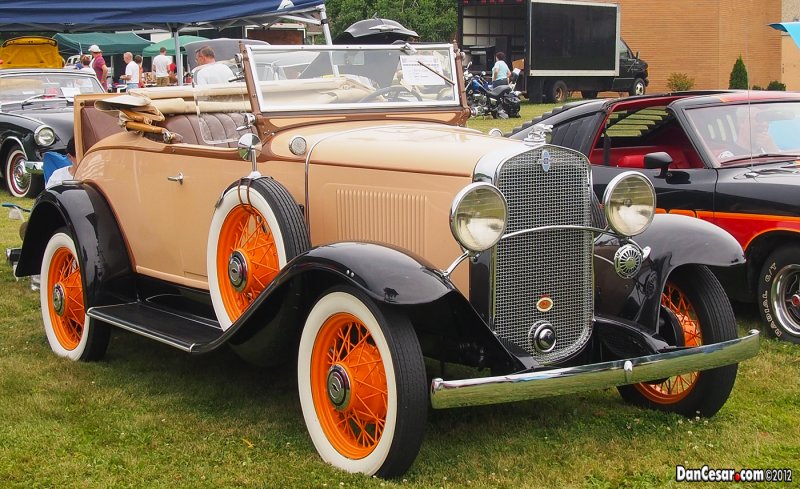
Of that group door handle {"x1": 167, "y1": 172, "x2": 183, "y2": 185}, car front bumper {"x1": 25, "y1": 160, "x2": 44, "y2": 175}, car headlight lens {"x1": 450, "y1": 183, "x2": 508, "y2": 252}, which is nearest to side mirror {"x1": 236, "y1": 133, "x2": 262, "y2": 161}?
door handle {"x1": 167, "y1": 172, "x2": 183, "y2": 185}

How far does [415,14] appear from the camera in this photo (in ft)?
160

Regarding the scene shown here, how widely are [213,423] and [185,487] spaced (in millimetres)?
732

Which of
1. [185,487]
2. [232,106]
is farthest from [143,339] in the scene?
[185,487]

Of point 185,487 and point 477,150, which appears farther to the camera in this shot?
point 477,150

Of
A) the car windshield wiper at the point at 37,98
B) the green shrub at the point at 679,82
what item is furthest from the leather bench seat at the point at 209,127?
the green shrub at the point at 679,82

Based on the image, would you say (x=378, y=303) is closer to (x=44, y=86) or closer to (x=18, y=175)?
(x=18, y=175)

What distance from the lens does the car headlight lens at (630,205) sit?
13.6ft

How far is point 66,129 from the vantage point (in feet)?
39.2

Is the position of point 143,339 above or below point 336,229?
below

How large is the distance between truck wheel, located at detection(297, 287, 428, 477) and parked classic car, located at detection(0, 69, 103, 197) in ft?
26.6

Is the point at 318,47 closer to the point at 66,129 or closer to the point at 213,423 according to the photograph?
the point at 213,423

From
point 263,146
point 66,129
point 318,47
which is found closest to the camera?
point 263,146

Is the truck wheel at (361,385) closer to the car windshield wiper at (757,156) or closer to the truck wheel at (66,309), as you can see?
the truck wheel at (66,309)

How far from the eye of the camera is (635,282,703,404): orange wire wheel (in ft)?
14.5
